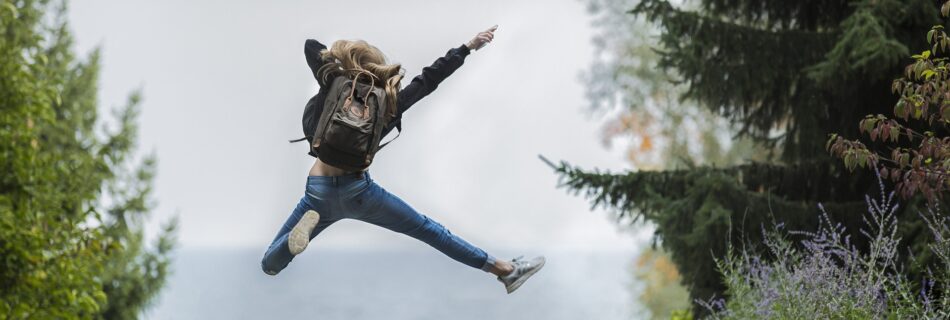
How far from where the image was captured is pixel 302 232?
14.0ft

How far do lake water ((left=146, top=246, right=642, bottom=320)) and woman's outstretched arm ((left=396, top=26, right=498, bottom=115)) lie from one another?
1938cm

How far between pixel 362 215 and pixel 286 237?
0.31 meters

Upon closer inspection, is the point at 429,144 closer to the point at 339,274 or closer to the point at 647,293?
the point at 647,293

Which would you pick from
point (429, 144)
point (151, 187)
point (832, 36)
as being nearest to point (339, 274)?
point (429, 144)

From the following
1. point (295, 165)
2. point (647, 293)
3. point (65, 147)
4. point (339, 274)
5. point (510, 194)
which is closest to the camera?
point (295, 165)

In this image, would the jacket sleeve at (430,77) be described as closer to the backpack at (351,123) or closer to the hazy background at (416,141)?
the backpack at (351,123)

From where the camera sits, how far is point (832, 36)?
785 centimetres

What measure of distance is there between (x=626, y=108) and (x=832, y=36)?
30.2 feet

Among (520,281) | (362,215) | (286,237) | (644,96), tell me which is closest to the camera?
(286,237)

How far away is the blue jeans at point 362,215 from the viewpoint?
4.43 meters

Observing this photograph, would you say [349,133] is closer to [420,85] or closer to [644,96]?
[420,85]

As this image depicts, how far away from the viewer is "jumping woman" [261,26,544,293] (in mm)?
4301

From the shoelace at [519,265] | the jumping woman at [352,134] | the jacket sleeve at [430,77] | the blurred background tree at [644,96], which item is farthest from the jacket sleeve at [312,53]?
the blurred background tree at [644,96]

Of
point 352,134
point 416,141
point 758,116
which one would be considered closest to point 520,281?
point 352,134
